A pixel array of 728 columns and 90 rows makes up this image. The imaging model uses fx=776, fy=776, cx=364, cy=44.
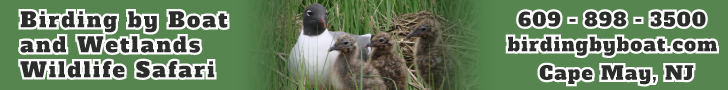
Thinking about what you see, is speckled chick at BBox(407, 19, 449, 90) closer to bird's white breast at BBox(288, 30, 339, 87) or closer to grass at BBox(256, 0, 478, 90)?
grass at BBox(256, 0, 478, 90)

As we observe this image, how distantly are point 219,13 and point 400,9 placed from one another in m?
1.27

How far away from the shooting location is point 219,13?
335cm

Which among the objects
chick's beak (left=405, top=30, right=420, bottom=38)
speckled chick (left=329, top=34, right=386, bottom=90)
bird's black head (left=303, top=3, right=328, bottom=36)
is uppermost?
bird's black head (left=303, top=3, right=328, bottom=36)

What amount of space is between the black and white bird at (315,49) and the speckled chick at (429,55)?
160 millimetres

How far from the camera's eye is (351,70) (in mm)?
2297

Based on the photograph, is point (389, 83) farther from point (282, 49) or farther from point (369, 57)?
point (282, 49)

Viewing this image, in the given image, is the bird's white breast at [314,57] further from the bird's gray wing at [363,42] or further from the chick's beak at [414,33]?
the chick's beak at [414,33]

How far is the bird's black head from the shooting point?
2.32 metres

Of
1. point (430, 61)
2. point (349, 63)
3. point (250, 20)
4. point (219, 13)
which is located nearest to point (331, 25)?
point (349, 63)

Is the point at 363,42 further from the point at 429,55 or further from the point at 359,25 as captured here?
the point at 429,55

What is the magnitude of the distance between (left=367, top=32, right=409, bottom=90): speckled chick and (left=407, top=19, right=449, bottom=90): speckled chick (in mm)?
52

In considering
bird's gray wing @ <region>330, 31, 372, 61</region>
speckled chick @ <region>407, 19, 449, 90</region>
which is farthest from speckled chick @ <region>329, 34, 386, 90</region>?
speckled chick @ <region>407, 19, 449, 90</region>

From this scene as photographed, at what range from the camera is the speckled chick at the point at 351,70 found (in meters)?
2.27

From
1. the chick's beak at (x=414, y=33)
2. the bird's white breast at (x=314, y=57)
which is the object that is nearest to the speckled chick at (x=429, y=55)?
the chick's beak at (x=414, y=33)
